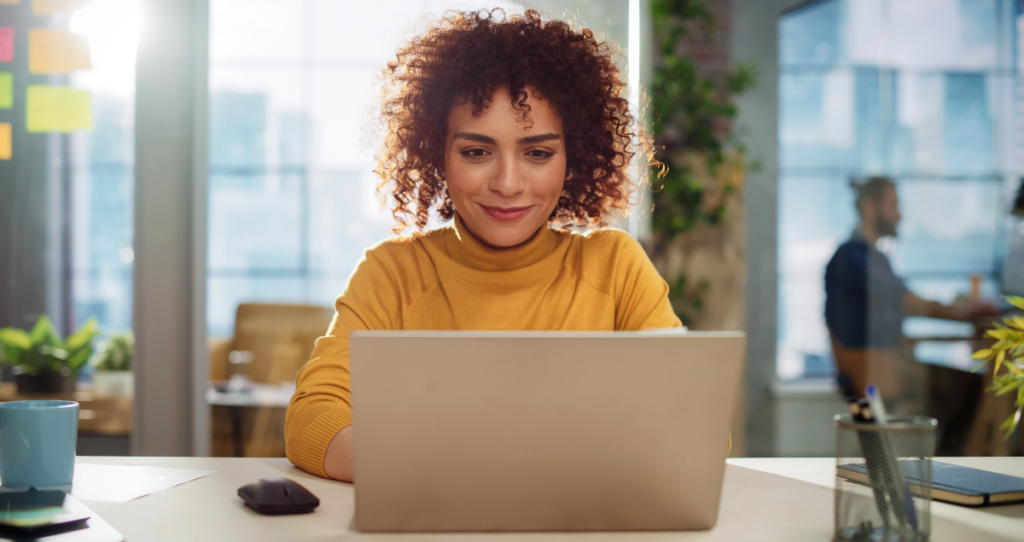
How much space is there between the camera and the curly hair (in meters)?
1.40

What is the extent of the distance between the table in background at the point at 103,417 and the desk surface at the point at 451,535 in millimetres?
1634

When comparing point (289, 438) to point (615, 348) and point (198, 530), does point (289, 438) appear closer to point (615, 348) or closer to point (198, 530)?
point (198, 530)

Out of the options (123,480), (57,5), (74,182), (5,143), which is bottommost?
(123,480)

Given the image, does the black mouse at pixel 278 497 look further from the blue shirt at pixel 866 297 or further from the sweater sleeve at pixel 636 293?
the blue shirt at pixel 866 297

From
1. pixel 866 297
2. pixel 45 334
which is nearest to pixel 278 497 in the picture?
pixel 45 334

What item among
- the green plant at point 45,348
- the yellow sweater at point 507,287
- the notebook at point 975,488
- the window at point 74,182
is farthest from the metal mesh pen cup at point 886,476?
the green plant at point 45,348

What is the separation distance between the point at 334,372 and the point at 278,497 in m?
0.37

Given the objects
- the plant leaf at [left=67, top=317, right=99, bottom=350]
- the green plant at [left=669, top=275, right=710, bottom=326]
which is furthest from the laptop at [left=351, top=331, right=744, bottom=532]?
the green plant at [left=669, top=275, right=710, bottom=326]

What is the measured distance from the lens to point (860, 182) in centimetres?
349

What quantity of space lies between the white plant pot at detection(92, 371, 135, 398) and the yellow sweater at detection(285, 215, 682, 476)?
145 centimetres

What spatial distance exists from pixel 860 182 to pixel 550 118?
2591mm

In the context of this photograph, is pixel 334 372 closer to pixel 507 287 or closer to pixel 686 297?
pixel 507 287

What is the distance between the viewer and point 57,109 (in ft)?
8.03

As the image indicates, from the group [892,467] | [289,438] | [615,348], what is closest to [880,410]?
[892,467]
